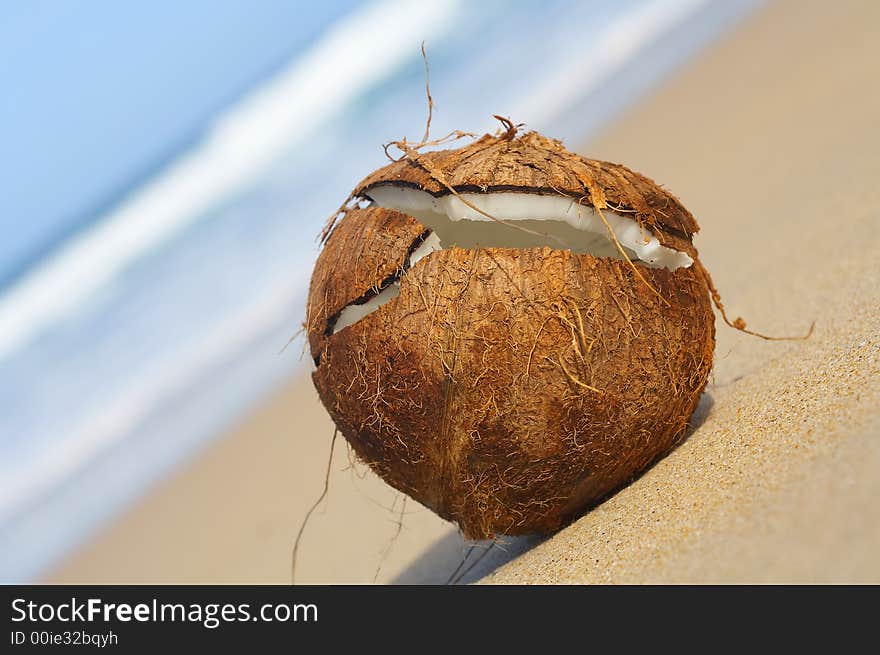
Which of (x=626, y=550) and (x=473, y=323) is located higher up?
(x=473, y=323)

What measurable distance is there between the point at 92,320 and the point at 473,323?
8.50 meters

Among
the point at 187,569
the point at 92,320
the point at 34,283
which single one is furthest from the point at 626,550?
the point at 34,283

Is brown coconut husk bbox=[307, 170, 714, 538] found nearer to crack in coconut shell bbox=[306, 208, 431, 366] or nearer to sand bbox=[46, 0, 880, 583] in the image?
crack in coconut shell bbox=[306, 208, 431, 366]

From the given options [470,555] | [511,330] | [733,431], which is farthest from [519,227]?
[470,555]

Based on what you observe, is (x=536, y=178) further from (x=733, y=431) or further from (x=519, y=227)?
(x=733, y=431)

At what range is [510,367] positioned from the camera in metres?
2.49

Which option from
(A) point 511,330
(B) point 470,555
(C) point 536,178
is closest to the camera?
(A) point 511,330

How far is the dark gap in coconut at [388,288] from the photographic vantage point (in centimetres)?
265

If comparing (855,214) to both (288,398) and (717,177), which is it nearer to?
(717,177)

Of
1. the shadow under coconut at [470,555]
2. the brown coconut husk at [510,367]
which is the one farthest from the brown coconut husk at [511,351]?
the shadow under coconut at [470,555]

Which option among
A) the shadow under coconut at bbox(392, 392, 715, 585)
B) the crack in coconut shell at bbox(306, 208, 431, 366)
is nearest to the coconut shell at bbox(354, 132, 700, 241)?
the crack in coconut shell at bbox(306, 208, 431, 366)

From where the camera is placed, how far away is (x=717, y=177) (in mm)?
6023

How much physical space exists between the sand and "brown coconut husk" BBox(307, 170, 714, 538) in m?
0.19

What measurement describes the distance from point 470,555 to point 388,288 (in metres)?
1.26
